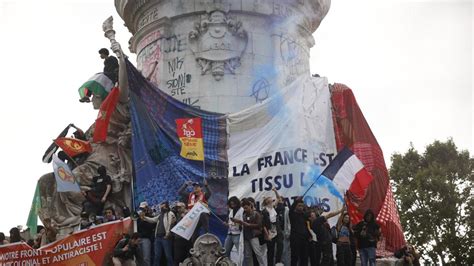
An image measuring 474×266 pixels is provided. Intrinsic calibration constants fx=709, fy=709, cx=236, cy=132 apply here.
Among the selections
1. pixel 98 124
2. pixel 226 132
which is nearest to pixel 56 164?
pixel 98 124

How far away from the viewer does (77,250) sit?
14.6 meters

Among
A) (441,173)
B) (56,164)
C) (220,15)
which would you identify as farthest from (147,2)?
(441,173)

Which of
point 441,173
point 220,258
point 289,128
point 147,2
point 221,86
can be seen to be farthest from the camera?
point 441,173

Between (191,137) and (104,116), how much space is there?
2840mm

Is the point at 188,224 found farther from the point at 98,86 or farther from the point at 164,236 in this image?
the point at 98,86

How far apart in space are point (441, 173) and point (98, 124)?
20.5m

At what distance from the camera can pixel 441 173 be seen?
3453 cm

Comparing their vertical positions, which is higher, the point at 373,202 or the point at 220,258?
the point at 373,202

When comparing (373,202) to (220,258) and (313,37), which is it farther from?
(313,37)

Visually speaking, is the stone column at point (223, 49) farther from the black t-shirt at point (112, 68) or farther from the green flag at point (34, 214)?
the green flag at point (34, 214)

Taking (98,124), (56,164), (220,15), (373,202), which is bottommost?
(373,202)

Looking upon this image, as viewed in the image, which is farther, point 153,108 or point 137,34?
point 137,34

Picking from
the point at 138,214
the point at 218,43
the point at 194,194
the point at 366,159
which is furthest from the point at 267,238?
the point at 218,43

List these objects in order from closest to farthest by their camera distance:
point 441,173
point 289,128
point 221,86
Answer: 1. point 289,128
2. point 221,86
3. point 441,173
